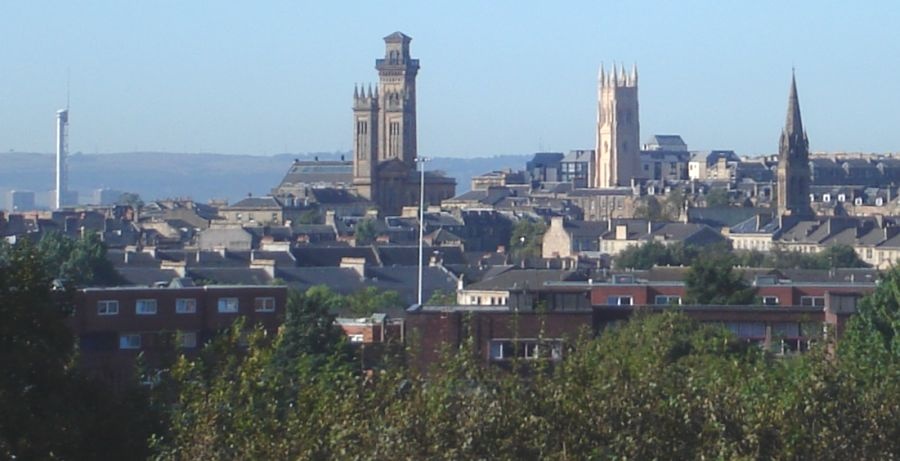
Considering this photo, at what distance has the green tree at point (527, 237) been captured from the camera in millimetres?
116875

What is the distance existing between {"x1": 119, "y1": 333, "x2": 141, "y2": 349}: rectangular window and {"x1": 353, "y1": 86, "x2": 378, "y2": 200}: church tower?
113 m

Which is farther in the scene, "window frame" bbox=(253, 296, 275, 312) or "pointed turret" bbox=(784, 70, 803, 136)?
"pointed turret" bbox=(784, 70, 803, 136)

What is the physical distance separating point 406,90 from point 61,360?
501 feet

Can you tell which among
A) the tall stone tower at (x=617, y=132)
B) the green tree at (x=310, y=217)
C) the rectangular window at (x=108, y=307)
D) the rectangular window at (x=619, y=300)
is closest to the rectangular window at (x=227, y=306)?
the rectangular window at (x=108, y=307)

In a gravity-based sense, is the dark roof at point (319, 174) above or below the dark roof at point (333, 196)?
above

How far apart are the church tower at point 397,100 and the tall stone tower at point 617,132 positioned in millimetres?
17135

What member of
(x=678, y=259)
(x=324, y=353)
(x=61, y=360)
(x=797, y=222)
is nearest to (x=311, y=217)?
(x=797, y=222)

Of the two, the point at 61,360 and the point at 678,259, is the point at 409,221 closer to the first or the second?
the point at 678,259

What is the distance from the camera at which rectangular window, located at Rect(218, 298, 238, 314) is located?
4625 centimetres

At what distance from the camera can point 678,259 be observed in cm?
8875

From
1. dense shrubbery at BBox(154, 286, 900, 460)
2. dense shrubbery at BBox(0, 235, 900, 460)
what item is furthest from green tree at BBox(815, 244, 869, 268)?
dense shrubbery at BBox(154, 286, 900, 460)

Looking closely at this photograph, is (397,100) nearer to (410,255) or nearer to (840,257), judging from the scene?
(410,255)

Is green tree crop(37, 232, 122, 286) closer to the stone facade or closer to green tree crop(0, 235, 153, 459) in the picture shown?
green tree crop(0, 235, 153, 459)

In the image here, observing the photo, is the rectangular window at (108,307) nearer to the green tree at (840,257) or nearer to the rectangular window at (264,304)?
the rectangular window at (264,304)
